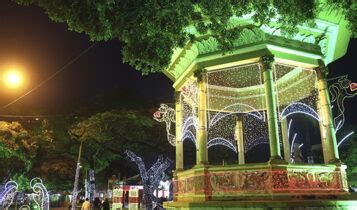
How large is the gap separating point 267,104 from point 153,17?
6.62 metres

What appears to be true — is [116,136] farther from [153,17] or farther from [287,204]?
[153,17]

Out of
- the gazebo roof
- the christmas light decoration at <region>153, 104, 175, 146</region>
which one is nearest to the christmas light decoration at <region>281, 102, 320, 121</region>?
the gazebo roof

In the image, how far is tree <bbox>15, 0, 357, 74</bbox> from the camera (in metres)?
9.36

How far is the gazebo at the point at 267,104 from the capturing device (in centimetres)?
1310

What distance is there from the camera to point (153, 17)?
9.45 m

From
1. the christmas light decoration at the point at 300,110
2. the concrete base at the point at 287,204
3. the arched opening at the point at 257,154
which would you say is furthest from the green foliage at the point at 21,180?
the christmas light decoration at the point at 300,110

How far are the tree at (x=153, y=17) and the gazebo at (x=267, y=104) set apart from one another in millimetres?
4120

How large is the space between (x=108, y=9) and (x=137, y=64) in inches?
83.3

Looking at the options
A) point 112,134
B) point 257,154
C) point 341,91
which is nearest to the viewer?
point 341,91

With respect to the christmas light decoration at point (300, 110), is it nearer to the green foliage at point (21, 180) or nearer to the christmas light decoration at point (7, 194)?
the christmas light decoration at point (7, 194)

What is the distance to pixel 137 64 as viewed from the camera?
11039mm

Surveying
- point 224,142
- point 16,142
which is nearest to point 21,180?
point 16,142

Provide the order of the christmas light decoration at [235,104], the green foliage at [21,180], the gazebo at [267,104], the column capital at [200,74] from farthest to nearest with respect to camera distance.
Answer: the green foliage at [21,180], the christmas light decoration at [235,104], the column capital at [200,74], the gazebo at [267,104]

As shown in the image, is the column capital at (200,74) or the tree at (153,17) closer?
the tree at (153,17)
